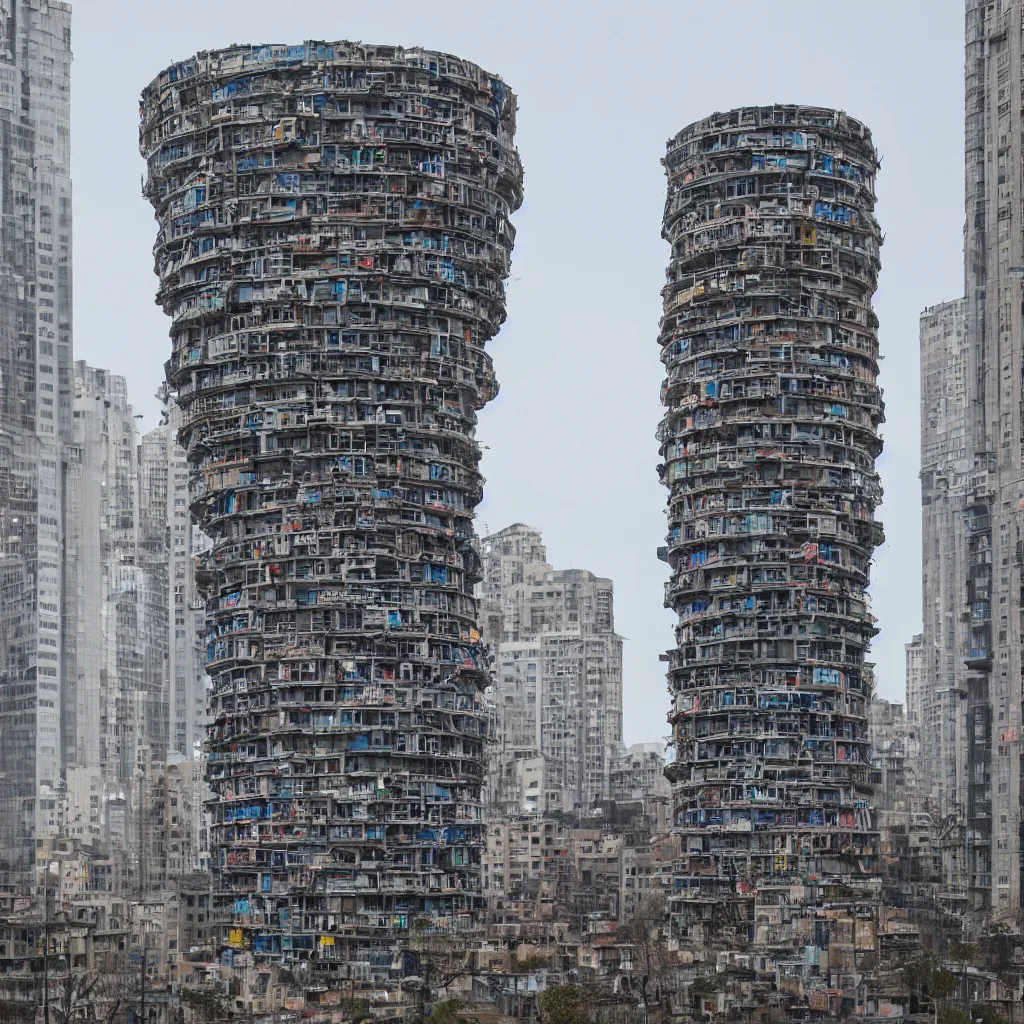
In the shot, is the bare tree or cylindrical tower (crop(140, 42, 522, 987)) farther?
cylindrical tower (crop(140, 42, 522, 987))

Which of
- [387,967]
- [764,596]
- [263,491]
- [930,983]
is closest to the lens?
[930,983]

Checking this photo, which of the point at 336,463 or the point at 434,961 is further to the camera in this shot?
the point at 336,463

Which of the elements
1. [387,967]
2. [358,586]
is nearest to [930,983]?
[387,967]

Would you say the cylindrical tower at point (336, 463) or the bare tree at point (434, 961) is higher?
the cylindrical tower at point (336, 463)

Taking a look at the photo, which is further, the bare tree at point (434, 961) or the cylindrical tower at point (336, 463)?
the cylindrical tower at point (336, 463)

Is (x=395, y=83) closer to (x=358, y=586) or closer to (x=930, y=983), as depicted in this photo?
(x=358, y=586)

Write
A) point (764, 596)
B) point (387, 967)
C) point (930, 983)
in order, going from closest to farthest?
point (930, 983)
point (387, 967)
point (764, 596)

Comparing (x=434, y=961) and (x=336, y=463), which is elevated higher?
(x=336, y=463)

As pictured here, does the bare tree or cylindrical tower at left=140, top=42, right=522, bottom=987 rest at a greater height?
cylindrical tower at left=140, top=42, right=522, bottom=987
